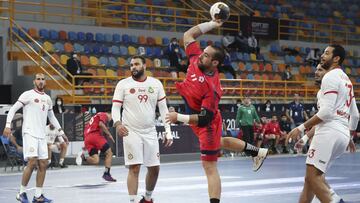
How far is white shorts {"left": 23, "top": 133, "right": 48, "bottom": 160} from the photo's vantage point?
523 inches

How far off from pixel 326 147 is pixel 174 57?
933 inches

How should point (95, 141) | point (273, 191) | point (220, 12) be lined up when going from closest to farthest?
point (220, 12), point (273, 191), point (95, 141)

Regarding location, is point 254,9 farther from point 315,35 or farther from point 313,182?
point 313,182

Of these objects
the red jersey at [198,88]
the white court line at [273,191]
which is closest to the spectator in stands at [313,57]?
the white court line at [273,191]

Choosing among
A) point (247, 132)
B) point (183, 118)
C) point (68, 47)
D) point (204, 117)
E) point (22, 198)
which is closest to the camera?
point (183, 118)

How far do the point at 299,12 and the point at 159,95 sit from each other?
33.2 metres

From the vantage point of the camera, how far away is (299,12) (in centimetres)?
4388

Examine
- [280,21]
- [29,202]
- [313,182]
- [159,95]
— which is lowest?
[29,202]

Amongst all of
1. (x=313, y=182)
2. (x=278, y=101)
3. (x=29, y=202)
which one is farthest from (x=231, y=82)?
(x=313, y=182)

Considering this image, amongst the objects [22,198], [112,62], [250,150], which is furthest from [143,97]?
[112,62]

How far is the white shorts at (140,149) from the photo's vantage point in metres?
11.2

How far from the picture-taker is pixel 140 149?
11.3m

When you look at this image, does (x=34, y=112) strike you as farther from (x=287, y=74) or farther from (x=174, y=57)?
(x=287, y=74)

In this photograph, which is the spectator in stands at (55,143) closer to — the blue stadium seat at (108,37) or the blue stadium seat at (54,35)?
the blue stadium seat at (54,35)
